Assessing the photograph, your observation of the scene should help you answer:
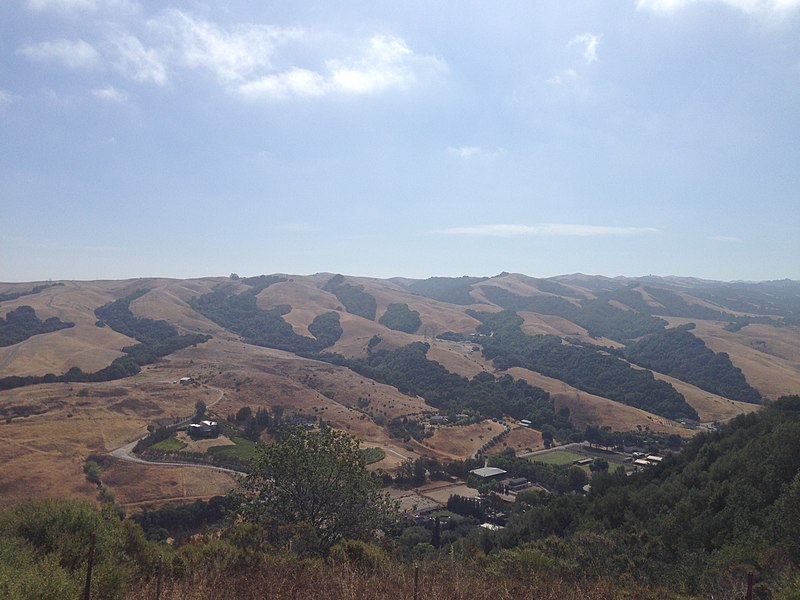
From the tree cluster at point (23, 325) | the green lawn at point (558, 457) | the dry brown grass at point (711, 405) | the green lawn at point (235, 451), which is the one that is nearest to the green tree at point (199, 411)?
the green lawn at point (235, 451)

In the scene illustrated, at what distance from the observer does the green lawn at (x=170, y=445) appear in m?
72.6

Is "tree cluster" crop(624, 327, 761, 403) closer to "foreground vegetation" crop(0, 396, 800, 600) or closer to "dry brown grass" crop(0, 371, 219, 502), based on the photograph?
"foreground vegetation" crop(0, 396, 800, 600)

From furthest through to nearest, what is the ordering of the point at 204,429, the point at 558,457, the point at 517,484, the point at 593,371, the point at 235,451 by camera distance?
the point at 593,371 → the point at 558,457 → the point at 204,429 → the point at 235,451 → the point at 517,484

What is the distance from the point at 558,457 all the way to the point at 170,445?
66.2 metres

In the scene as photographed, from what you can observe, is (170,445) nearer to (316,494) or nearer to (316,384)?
(316,384)

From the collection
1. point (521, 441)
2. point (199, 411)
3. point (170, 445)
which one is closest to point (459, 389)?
point (521, 441)

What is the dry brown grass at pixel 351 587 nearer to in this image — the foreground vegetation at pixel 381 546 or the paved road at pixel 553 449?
the foreground vegetation at pixel 381 546

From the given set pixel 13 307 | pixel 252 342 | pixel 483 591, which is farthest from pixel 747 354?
pixel 13 307

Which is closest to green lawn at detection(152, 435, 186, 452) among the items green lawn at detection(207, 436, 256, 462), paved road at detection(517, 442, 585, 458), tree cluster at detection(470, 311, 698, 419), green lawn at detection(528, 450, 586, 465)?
green lawn at detection(207, 436, 256, 462)

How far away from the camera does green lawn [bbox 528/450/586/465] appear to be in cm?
8838

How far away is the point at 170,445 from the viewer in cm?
7425

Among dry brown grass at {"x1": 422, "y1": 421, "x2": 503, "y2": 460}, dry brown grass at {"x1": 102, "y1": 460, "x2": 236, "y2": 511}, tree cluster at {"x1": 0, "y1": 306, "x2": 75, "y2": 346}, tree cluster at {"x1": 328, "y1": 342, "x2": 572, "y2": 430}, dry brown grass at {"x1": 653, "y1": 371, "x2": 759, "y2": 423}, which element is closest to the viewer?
dry brown grass at {"x1": 102, "y1": 460, "x2": 236, "y2": 511}

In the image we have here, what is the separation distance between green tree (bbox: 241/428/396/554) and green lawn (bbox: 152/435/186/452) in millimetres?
54013

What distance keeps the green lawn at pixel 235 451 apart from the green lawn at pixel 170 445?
4583 millimetres
